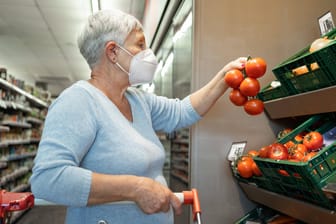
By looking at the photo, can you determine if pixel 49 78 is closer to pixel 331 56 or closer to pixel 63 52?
pixel 63 52

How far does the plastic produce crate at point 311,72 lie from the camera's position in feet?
4.65

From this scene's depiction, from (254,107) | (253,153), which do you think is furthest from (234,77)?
(253,153)

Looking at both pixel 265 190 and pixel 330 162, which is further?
pixel 265 190

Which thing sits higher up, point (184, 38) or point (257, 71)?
point (184, 38)

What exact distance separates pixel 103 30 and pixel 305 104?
0.99 meters

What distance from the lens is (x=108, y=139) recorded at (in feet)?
4.52

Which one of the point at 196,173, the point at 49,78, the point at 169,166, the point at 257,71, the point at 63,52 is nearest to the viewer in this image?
the point at 257,71

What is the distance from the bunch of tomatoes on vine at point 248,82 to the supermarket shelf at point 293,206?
45 centimetres

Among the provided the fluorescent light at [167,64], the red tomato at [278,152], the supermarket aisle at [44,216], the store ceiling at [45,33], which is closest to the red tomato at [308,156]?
the red tomato at [278,152]

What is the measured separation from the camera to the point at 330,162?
1417 mm

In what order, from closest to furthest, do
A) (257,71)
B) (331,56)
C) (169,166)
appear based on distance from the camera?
(331,56), (257,71), (169,166)

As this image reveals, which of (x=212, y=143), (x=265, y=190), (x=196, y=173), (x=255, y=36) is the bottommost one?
(x=265, y=190)

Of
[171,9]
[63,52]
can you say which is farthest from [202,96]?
[63,52]

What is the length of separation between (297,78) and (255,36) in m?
0.69
